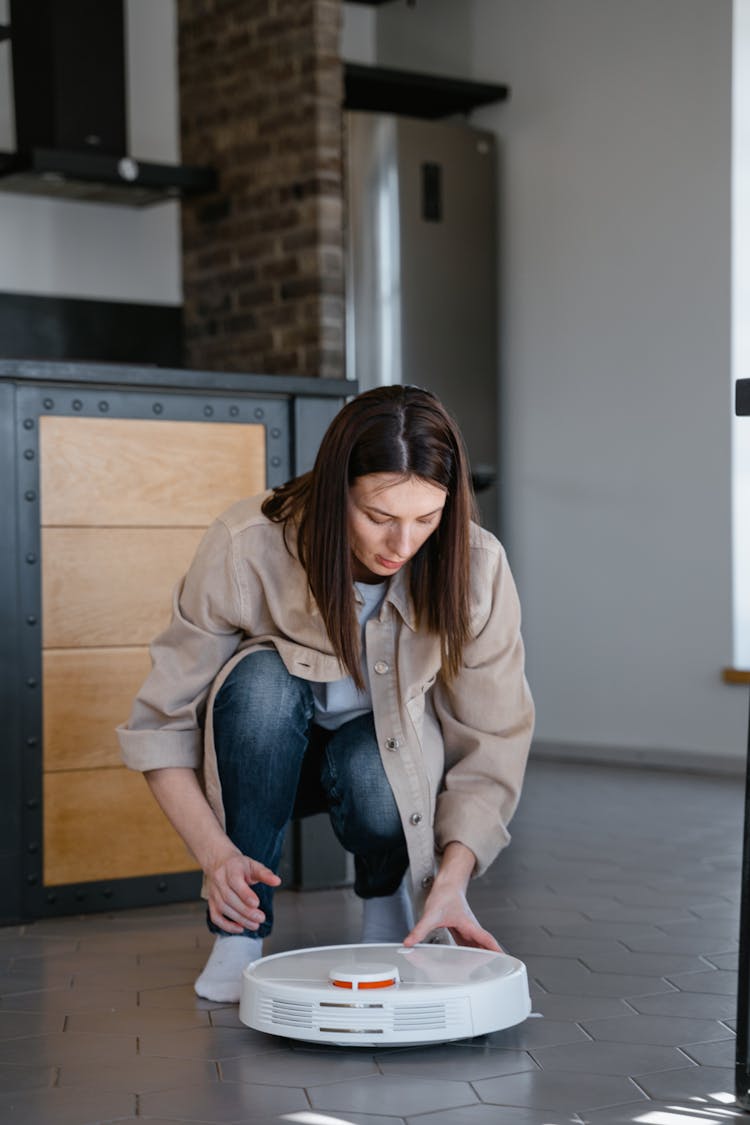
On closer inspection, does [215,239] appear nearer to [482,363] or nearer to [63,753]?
[482,363]

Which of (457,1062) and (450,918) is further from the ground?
(450,918)

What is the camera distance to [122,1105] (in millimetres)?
1837

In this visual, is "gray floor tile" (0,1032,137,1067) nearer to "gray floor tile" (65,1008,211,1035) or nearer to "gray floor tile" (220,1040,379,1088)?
"gray floor tile" (65,1008,211,1035)

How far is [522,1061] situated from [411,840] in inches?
14.6

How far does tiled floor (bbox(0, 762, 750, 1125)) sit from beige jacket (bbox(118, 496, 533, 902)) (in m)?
0.29

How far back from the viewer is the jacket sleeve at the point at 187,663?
226 cm

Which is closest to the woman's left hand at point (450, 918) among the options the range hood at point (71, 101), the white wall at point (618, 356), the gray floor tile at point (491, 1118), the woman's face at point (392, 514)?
the gray floor tile at point (491, 1118)

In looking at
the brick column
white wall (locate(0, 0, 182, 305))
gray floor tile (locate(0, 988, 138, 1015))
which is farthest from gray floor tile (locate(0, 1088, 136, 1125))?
white wall (locate(0, 0, 182, 305))

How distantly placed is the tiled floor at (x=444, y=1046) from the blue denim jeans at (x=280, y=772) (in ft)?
0.81

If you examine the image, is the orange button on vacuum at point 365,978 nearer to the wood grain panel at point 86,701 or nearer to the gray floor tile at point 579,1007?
the gray floor tile at point 579,1007

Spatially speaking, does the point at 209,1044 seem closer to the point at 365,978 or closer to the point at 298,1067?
the point at 298,1067

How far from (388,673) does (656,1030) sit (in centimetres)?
59

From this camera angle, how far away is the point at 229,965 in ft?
7.46

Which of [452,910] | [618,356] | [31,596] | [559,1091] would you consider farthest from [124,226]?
[559,1091]
